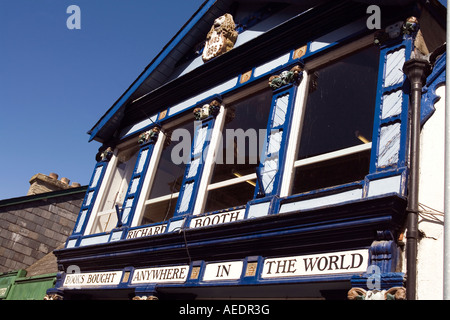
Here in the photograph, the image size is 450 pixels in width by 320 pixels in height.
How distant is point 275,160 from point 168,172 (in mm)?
6252

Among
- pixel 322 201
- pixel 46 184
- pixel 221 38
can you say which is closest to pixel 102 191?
pixel 221 38

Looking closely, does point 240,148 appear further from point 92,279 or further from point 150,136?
point 92,279

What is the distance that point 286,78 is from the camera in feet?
30.4

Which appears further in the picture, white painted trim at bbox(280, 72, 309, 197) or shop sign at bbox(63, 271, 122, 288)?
shop sign at bbox(63, 271, 122, 288)

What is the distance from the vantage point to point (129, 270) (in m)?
10.1

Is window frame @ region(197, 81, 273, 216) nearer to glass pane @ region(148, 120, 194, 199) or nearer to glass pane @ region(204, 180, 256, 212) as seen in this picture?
glass pane @ region(148, 120, 194, 199)

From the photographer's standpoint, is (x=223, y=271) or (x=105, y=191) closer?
(x=223, y=271)

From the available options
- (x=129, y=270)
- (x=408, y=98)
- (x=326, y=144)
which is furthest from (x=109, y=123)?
(x=408, y=98)

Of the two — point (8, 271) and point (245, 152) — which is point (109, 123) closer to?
point (245, 152)

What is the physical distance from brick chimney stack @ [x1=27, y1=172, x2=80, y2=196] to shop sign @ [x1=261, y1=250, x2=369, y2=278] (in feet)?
43.6

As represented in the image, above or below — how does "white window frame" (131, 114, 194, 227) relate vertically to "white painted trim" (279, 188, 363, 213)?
above

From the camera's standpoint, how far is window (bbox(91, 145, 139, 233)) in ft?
41.1

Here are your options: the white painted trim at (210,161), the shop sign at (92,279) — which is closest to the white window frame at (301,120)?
the white painted trim at (210,161)

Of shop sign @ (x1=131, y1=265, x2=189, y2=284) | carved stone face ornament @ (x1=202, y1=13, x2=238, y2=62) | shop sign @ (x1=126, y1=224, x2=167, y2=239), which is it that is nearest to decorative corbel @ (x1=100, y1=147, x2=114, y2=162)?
shop sign @ (x1=126, y1=224, x2=167, y2=239)
